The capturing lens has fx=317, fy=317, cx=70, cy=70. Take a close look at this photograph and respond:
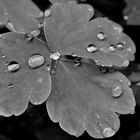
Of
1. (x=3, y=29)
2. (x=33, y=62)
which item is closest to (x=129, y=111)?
(x=33, y=62)

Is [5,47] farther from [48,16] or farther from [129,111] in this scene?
[129,111]

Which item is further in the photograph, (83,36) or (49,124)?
(49,124)

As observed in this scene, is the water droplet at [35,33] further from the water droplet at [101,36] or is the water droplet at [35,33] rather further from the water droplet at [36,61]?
the water droplet at [101,36]

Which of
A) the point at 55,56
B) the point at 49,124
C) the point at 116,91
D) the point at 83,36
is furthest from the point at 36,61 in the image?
the point at 49,124

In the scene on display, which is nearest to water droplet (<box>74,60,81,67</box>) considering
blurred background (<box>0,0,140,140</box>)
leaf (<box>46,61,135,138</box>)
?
leaf (<box>46,61,135,138</box>)

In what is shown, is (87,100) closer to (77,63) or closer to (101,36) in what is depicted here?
(77,63)

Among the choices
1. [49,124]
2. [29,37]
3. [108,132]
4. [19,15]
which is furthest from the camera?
[49,124]

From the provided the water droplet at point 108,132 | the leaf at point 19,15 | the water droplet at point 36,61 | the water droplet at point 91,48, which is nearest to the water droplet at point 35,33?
the leaf at point 19,15
